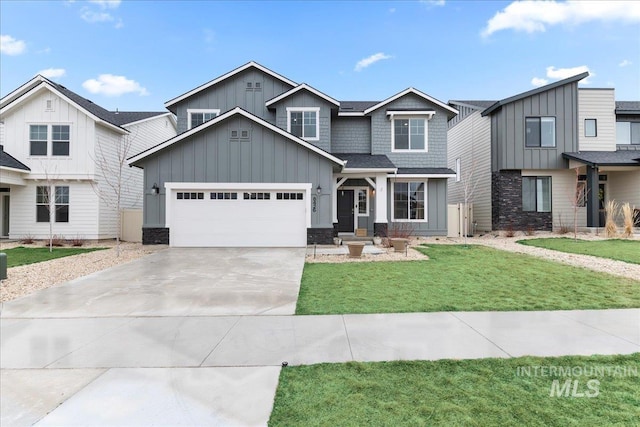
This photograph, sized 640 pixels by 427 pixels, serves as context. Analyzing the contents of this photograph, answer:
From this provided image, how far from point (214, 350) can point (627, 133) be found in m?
24.6

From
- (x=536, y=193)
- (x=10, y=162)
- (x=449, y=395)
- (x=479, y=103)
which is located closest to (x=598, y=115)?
(x=536, y=193)

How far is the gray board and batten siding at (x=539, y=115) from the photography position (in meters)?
17.7

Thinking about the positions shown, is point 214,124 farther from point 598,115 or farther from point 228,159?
point 598,115

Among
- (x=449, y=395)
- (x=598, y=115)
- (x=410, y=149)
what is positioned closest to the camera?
(x=449, y=395)

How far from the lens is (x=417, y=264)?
9.50 meters

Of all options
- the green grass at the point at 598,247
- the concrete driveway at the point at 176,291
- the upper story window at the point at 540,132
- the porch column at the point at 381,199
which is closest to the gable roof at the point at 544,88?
the upper story window at the point at 540,132

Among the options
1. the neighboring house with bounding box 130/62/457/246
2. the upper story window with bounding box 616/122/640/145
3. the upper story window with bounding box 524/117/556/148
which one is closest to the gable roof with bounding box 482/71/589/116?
the upper story window with bounding box 524/117/556/148

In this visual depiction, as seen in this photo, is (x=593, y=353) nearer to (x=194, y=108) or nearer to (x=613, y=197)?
(x=194, y=108)

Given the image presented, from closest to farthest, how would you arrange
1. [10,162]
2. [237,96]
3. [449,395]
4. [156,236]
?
[449,395] → [156,236] → [10,162] → [237,96]

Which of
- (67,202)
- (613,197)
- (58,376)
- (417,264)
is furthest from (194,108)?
(613,197)

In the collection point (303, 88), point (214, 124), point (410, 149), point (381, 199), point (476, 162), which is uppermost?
point (303, 88)

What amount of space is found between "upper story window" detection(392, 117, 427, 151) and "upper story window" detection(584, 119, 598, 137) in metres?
9.26

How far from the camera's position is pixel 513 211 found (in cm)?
1792

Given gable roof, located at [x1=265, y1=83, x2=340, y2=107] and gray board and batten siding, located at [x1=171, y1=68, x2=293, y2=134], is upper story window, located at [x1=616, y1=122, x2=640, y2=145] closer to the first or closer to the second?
gable roof, located at [x1=265, y1=83, x2=340, y2=107]
